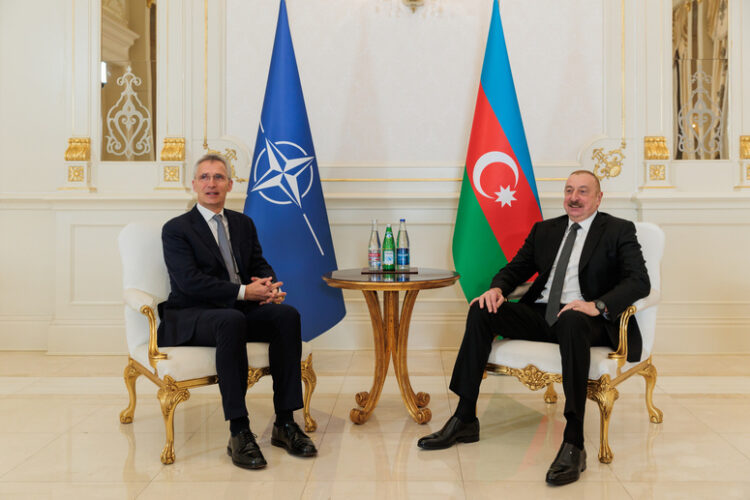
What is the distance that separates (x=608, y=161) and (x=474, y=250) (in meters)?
1.42

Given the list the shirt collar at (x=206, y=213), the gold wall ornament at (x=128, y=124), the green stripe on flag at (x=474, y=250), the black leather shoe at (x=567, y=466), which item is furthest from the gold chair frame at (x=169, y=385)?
the gold wall ornament at (x=128, y=124)

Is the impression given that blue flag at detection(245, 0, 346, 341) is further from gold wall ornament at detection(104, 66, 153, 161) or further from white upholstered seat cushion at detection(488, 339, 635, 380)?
white upholstered seat cushion at detection(488, 339, 635, 380)

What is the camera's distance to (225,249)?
2914 mm

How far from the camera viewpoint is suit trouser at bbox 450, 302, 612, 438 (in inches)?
96.3

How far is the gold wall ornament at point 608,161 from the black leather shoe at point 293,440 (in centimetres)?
305

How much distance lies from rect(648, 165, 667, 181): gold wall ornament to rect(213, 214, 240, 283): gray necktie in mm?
3182

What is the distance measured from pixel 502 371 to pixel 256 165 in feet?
6.82

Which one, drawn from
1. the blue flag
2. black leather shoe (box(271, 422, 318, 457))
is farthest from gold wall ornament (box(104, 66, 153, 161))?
black leather shoe (box(271, 422, 318, 457))

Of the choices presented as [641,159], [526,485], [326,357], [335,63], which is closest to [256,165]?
[335,63]

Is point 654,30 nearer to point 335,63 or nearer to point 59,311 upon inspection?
point 335,63

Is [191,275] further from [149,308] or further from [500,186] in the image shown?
[500,186]

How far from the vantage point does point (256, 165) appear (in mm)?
3910

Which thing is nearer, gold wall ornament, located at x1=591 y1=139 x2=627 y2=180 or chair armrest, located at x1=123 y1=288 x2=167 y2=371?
chair armrest, located at x1=123 y1=288 x2=167 y2=371

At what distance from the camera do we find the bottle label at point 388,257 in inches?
125
